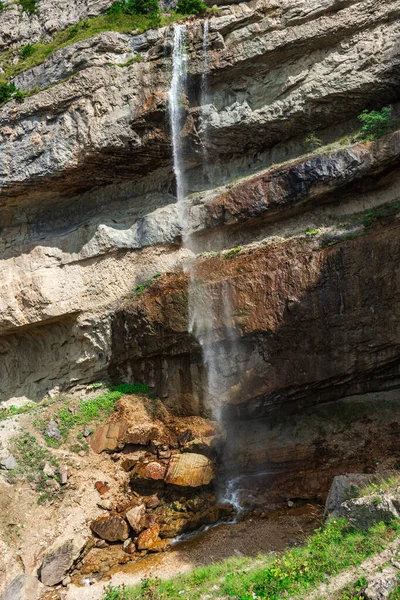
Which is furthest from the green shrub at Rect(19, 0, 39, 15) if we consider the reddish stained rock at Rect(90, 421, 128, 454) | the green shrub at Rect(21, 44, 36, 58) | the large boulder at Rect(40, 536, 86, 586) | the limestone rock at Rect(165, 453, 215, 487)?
the large boulder at Rect(40, 536, 86, 586)

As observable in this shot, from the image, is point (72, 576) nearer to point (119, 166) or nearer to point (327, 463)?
point (327, 463)

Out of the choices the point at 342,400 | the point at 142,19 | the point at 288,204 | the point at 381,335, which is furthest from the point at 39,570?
the point at 142,19

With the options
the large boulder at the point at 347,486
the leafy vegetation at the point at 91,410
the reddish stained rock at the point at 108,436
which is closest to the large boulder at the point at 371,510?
the large boulder at the point at 347,486

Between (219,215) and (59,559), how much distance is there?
11842 mm

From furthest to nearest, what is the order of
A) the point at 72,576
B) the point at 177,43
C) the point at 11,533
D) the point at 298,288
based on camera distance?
the point at 177,43, the point at 298,288, the point at 11,533, the point at 72,576

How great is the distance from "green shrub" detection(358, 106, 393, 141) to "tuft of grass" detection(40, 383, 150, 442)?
11.8 metres

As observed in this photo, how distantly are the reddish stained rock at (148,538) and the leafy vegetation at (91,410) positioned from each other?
4.57 meters

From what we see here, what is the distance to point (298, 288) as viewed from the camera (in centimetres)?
1352

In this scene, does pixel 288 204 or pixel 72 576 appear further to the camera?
pixel 288 204

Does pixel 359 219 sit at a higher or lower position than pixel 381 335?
higher

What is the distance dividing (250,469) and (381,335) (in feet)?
18.2

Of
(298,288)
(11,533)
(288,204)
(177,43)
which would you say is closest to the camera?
(11,533)

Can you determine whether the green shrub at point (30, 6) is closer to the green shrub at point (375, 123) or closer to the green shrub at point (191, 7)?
the green shrub at point (191, 7)

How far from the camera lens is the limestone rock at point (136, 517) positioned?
1155 cm
